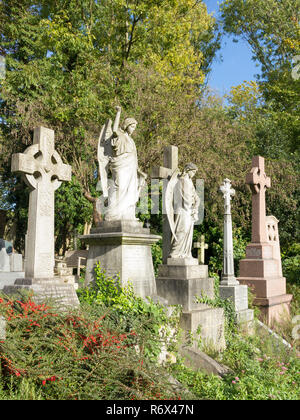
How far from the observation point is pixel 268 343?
682cm

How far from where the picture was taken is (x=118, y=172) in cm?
676

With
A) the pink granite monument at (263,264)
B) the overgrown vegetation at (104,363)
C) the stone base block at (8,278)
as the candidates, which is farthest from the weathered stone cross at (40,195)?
the pink granite monument at (263,264)

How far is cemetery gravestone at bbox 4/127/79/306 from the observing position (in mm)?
6133

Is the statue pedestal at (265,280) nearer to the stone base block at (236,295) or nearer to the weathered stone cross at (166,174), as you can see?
the stone base block at (236,295)

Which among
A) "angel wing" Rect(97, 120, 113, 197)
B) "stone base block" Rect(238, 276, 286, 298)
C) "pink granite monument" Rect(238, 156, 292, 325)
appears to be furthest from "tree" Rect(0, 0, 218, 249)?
"angel wing" Rect(97, 120, 113, 197)

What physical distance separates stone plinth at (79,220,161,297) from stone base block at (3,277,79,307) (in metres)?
0.52

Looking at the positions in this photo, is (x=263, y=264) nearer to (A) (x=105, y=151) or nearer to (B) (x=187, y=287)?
(B) (x=187, y=287)

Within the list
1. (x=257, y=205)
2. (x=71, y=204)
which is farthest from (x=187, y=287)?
(x=71, y=204)

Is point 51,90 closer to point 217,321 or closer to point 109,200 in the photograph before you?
point 109,200

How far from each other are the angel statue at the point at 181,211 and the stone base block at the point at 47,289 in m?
2.29

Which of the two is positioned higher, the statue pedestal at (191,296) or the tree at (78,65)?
the tree at (78,65)

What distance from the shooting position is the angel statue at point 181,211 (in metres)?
7.73

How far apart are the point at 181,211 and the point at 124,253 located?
6.16 ft
